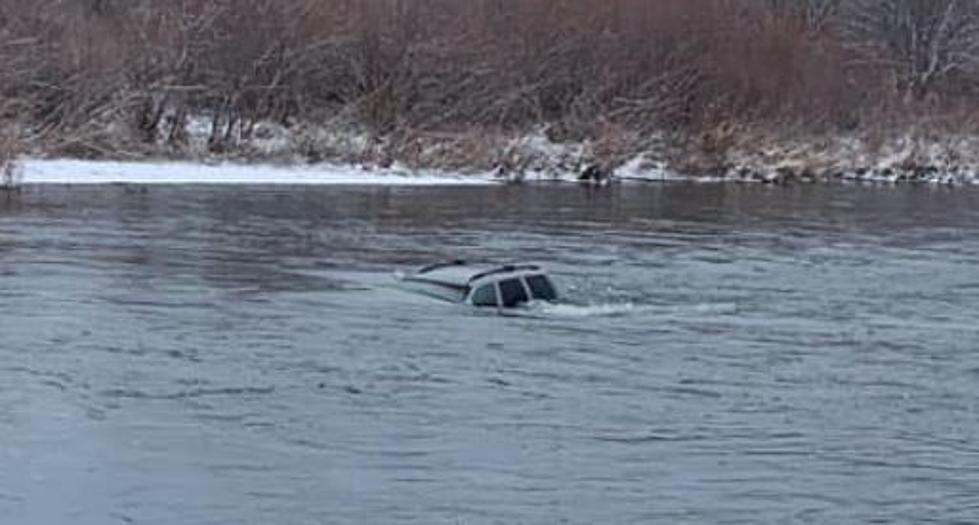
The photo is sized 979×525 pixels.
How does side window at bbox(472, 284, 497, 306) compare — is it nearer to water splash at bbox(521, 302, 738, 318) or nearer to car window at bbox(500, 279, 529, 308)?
car window at bbox(500, 279, 529, 308)

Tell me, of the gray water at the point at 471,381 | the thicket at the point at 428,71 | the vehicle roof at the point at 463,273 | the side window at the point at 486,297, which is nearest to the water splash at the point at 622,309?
the gray water at the point at 471,381

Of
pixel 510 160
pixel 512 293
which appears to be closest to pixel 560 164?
pixel 510 160

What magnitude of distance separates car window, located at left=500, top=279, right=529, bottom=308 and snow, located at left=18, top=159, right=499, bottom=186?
22.2 m

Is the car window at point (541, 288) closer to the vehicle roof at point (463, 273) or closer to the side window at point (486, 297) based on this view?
the vehicle roof at point (463, 273)

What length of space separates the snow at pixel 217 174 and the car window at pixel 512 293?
22.2m

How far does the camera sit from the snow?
49.6 metres

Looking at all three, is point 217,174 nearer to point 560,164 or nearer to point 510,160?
point 510,160

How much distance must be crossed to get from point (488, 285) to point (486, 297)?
0.57ft

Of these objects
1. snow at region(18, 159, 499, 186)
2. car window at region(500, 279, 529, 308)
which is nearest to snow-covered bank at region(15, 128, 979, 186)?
snow at region(18, 159, 499, 186)

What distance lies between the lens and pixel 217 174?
53.2 metres

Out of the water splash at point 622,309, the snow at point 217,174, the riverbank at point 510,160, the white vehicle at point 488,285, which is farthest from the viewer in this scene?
the riverbank at point 510,160

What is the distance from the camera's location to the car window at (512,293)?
89.8ft

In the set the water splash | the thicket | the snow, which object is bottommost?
the snow

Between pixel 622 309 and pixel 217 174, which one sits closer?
pixel 622 309
